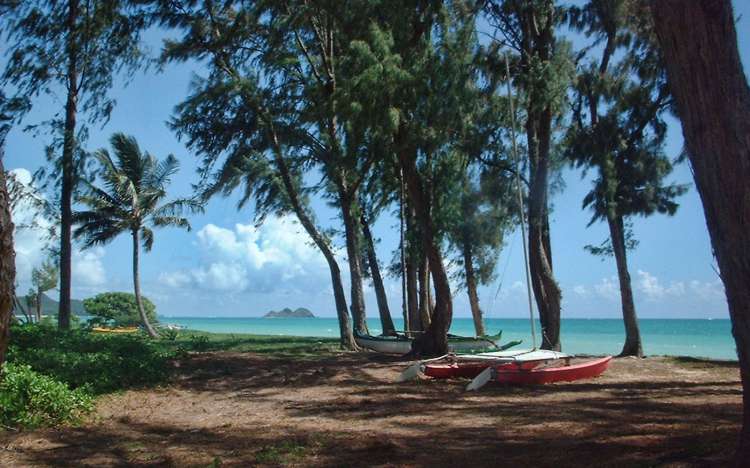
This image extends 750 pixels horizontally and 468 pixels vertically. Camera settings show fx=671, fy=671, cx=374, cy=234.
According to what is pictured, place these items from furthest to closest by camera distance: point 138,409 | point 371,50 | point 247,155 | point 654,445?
point 247,155 → point 371,50 → point 138,409 → point 654,445

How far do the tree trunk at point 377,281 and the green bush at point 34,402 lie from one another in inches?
650

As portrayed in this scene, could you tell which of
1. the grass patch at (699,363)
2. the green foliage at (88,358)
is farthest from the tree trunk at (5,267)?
the grass patch at (699,363)

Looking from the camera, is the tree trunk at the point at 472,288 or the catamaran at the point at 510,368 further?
the tree trunk at the point at 472,288

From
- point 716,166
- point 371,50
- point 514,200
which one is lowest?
point 716,166

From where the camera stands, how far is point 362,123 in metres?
16.2

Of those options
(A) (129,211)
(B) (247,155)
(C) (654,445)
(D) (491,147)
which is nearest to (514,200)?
(D) (491,147)

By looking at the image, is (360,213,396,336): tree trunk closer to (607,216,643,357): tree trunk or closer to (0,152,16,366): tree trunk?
(607,216,643,357): tree trunk

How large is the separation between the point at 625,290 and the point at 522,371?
24.6 feet

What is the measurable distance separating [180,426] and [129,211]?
23.9m

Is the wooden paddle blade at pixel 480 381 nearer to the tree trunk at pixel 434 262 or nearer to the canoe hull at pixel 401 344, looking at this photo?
the tree trunk at pixel 434 262

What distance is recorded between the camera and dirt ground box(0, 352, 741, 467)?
657 cm

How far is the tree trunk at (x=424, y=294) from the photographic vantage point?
20984 millimetres

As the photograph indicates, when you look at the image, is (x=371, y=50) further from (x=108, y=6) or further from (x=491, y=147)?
(x=108, y=6)

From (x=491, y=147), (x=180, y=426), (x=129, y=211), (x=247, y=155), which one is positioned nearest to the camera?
(x=180, y=426)
